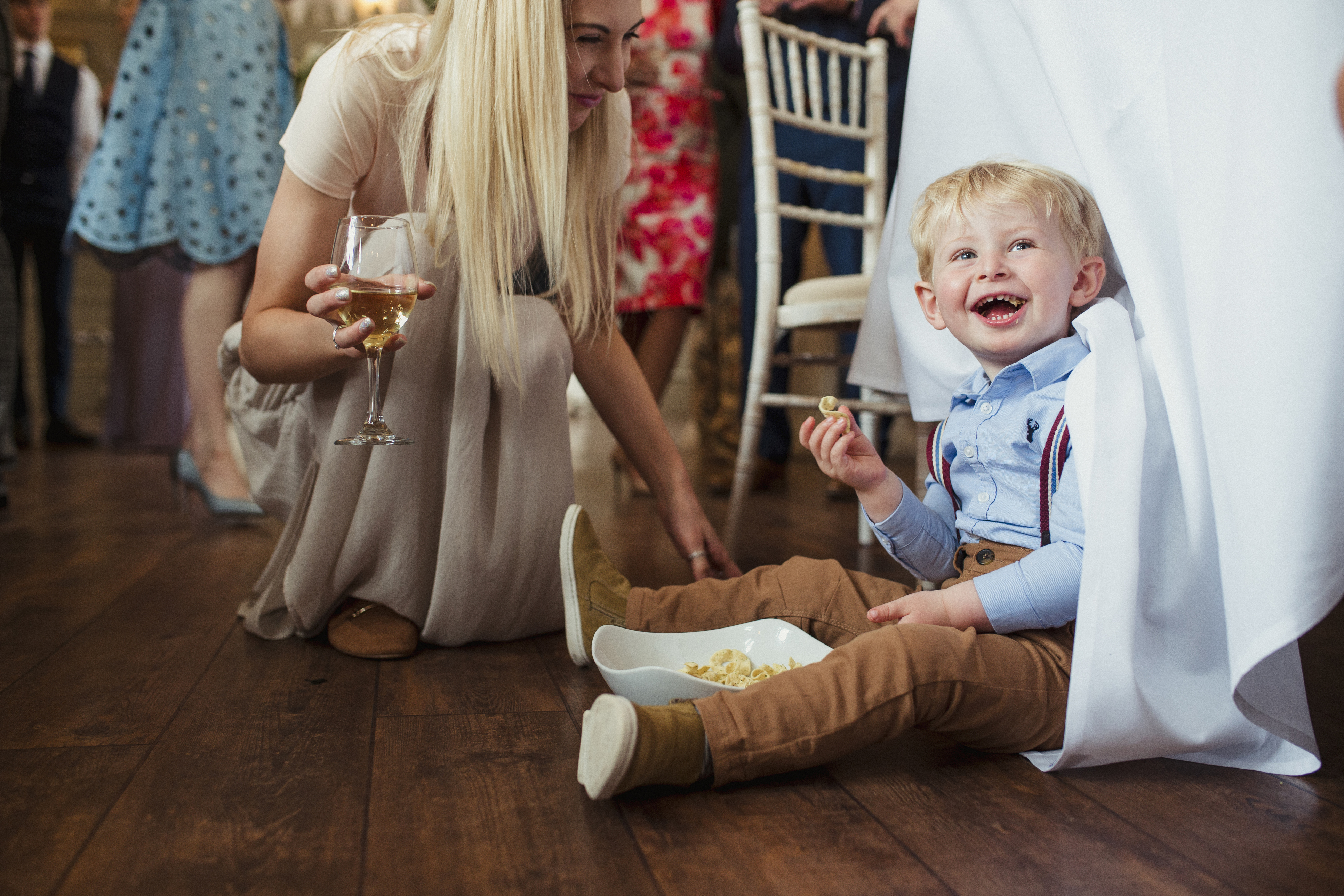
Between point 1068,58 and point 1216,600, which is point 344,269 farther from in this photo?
point 1216,600

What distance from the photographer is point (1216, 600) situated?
76 centimetres

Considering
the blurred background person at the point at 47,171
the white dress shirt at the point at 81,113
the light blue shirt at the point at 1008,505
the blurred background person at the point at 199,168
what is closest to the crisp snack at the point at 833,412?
the light blue shirt at the point at 1008,505

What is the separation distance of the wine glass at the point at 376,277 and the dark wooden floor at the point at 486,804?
267 millimetres

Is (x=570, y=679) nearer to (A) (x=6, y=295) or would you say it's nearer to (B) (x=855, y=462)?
(B) (x=855, y=462)

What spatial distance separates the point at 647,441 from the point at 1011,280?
0.51 m

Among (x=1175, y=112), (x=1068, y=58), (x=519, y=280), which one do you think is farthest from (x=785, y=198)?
(x=1175, y=112)

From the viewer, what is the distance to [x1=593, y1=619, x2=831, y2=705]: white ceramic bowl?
790mm

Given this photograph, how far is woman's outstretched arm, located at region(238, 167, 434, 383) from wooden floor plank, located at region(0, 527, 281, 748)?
0.32 meters

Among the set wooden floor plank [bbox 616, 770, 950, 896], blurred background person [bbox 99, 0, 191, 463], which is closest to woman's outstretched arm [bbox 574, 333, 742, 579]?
wooden floor plank [bbox 616, 770, 950, 896]

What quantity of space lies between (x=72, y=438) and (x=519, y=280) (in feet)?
10.9

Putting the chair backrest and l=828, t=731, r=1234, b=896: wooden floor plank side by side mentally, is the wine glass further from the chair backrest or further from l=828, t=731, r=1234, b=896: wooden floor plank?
the chair backrest

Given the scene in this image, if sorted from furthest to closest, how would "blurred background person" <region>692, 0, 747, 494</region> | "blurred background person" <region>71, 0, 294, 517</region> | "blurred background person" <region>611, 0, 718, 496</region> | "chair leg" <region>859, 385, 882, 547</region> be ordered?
"blurred background person" <region>692, 0, 747, 494</region> < "blurred background person" <region>611, 0, 718, 496</region> < "blurred background person" <region>71, 0, 294, 517</region> < "chair leg" <region>859, 385, 882, 547</region>

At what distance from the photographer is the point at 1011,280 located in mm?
885

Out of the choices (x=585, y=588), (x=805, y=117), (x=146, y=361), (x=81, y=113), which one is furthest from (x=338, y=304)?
(x=81, y=113)
